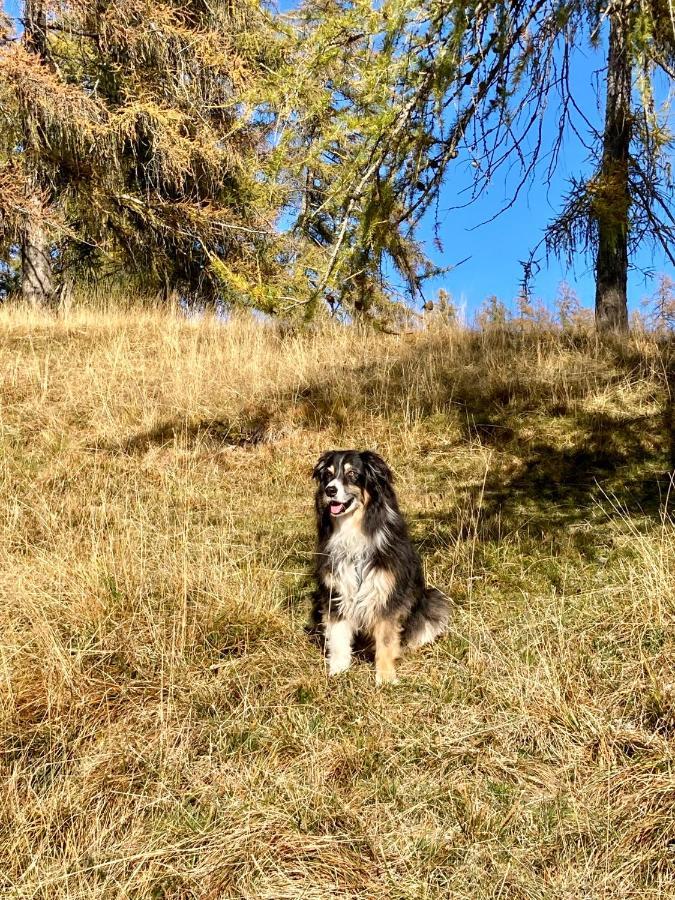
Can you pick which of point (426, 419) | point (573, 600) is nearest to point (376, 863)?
point (573, 600)

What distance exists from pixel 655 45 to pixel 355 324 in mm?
6226

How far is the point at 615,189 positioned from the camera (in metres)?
5.40

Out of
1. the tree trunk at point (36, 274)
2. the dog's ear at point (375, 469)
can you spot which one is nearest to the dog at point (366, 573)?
the dog's ear at point (375, 469)

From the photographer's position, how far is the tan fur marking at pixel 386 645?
3.40 meters

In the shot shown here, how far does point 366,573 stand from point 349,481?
0.54 meters

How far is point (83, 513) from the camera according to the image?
16.7 ft

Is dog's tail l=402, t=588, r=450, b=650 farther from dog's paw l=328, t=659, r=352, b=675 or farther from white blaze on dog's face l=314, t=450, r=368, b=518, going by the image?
white blaze on dog's face l=314, t=450, r=368, b=518

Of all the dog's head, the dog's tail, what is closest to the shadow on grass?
the dog's tail

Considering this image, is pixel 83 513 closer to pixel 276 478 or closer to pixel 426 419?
pixel 276 478

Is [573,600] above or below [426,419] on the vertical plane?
below

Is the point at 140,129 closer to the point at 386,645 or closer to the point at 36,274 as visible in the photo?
the point at 36,274

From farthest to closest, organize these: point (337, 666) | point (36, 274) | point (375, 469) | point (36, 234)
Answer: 1. point (36, 274)
2. point (36, 234)
3. point (375, 469)
4. point (337, 666)

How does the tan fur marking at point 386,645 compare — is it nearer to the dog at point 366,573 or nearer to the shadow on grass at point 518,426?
the dog at point 366,573

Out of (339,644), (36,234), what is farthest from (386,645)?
(36,234)
